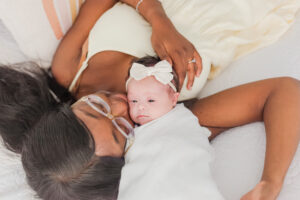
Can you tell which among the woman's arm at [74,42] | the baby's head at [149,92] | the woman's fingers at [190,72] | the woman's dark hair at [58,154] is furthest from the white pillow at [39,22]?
the woman's fingers at [190,72]

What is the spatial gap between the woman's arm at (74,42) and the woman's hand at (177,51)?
30cm

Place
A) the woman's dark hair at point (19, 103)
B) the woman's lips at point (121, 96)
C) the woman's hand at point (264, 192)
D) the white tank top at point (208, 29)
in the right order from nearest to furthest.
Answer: the woman's hand at point (264, 192), the woman's dark hair at point (19, 103), the woman's lips at point (121, 96), the white tank top at point (208, 29)

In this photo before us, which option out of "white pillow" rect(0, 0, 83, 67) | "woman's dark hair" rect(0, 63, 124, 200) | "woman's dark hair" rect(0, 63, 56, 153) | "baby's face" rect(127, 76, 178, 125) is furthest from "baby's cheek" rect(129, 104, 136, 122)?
"white pillow" rect(0, 0, 83, 67)

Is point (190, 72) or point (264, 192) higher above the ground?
point (190, 72)

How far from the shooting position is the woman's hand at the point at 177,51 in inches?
38.3

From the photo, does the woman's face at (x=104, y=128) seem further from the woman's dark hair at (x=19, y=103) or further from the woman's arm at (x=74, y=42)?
the woman's arm at (x=74, y=42)

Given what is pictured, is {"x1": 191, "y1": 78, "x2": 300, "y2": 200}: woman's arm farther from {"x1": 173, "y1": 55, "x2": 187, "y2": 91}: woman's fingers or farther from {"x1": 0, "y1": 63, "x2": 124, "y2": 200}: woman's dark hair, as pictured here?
{"x1": 0, "y1": 63, "x2": 124, "y2": 200}: woman's dark hair

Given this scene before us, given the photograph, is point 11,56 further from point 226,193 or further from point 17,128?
point 226,193

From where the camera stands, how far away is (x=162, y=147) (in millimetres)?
803

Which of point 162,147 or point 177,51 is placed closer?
point 162,147

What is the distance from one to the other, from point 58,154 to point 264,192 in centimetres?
56

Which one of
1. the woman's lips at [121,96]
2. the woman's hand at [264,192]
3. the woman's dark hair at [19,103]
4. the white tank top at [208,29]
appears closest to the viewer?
the woman's hand at [264,192]

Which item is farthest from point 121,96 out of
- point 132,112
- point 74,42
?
point 74,42

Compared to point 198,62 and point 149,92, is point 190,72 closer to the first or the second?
point 198,62
